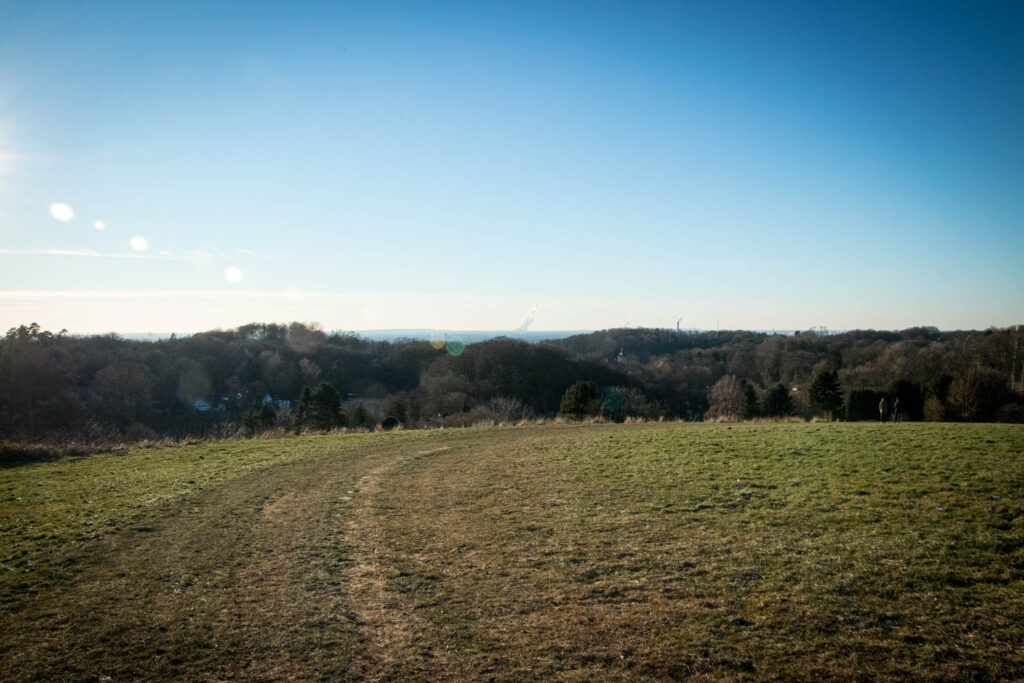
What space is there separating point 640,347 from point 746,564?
145m

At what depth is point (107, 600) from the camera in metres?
7.44

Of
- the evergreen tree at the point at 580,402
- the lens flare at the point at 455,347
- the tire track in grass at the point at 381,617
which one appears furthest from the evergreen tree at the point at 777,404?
the tire track in grass at the point at 381,617

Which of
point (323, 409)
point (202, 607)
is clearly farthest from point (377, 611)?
point (323, 409)

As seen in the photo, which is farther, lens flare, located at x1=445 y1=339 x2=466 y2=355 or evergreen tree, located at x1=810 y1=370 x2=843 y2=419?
lens flare, located at x1=445 y1=339 x2=466 y2=355

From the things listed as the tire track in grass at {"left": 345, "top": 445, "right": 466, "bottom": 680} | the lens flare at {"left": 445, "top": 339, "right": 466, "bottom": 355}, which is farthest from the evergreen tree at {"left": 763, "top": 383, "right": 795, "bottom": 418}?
the tire track in grass at {"left": 345, "top": 445, "right": 466, "bottom": 680}

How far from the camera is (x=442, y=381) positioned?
A: 72.3 m

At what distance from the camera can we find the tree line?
47406 millimetres

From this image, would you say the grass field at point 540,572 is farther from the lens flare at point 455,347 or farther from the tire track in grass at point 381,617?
the lens flare at point 455,347

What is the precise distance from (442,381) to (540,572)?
65.0 metres

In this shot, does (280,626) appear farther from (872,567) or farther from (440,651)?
(872,567)

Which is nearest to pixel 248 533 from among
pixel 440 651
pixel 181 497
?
pixel 181 497

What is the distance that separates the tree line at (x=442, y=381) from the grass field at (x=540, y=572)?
783 inches

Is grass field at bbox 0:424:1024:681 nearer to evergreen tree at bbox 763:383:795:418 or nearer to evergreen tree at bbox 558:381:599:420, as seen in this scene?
evergreen tree at bbox 558:381:599:420

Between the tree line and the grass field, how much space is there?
19.9 meters
